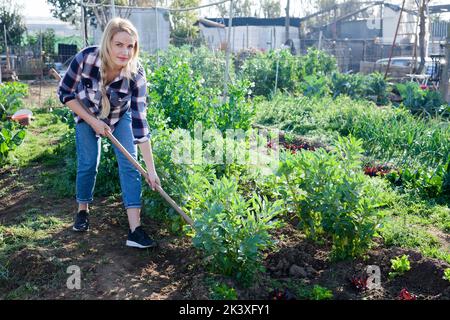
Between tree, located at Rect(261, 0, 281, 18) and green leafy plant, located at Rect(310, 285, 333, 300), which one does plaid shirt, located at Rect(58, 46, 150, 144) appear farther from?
tree, located at Rect(261, 0, 281, 18)

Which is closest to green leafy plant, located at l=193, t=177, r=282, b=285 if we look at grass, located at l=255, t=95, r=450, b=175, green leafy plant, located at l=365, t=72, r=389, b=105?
grass, located at l=255, t=95, r=450, b=175

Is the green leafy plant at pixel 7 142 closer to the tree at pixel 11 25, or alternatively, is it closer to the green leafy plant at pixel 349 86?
the green leafy plant at pixel 349 86

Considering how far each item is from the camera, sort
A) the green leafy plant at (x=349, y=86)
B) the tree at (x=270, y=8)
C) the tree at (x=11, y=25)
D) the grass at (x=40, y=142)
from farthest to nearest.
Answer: the tree at (x=270, y=8) < the tree at (x=11, y=25) < the green leafy plant at (x=349, y=86) < the grass at (x=40, y=142)

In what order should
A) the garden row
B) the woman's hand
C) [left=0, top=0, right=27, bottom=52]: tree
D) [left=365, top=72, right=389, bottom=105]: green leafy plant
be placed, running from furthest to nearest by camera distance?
[left=0, top=0, right=27, bottom=52]: tree → [left=365, top=72, right=389, bottom=105]: green leafy plant → the woman's hand → the garden row

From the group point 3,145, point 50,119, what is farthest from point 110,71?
point 50,119

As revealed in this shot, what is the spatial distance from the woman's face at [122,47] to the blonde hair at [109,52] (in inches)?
0.8

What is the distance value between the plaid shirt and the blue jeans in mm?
52

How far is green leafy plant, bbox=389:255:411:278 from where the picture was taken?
9.70ft

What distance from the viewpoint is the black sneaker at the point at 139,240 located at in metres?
3.26

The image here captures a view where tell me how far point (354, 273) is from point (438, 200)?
187 cm

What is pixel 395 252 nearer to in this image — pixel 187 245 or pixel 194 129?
pixel 187 245

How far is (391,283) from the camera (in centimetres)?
293

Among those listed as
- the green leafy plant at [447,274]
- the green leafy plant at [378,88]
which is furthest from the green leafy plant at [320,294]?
the green leafy plant at [378,88]
